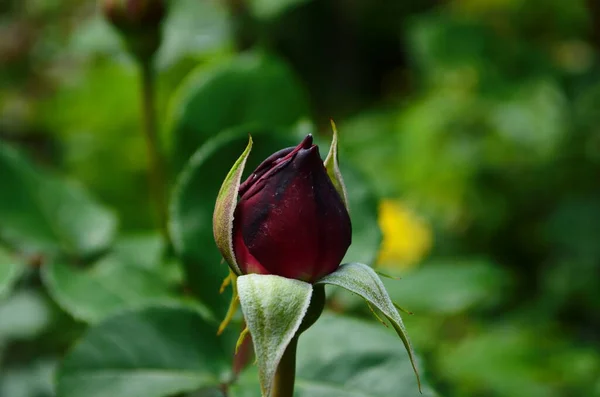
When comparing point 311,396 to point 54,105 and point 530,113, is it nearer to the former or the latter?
point 530,113

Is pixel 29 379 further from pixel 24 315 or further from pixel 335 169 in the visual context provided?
pixel 335 169

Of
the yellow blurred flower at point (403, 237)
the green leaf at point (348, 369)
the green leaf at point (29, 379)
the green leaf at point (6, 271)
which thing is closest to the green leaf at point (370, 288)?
A: the green leaf at point (348, 369)

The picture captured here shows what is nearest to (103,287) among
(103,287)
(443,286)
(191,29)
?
(103,287)

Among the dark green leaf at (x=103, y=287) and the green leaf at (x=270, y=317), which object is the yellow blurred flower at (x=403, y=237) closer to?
the dark green leaf at (x=103, y=287)

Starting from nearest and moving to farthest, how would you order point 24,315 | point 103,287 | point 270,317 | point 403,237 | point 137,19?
point 270,317 < point 103,287 < point 137,19 < point 24,315 < point 403,237

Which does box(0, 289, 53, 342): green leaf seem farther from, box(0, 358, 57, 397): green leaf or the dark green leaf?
the dark green leaf

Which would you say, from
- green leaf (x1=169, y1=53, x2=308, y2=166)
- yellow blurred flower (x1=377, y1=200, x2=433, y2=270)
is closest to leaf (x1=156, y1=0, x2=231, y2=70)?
green leaf (x1=169, y1=53, x2=308, y2=166)

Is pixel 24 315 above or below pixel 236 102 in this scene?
below
